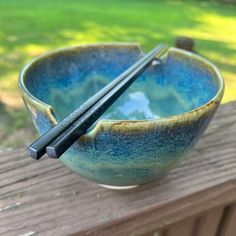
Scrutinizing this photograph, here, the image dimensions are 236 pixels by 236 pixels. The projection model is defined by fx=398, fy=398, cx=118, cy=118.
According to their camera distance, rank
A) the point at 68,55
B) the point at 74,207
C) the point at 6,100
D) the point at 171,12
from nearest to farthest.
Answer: the point at 74,207, the point at 68,55, the point at 6,100, the point at 171,12

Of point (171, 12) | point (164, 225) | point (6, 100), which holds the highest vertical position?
point (164, 225)

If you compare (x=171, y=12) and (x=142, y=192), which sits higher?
(x=142, y=192)

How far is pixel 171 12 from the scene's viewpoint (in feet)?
14.2

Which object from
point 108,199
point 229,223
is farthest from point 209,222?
point 108,199

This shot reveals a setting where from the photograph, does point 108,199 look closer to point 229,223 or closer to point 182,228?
point 182,228

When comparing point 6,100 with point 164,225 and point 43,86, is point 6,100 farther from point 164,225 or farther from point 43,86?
point 164,225

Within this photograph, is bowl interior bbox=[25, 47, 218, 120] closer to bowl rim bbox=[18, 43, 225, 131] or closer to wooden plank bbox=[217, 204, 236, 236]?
bowl rim bbox=[18, 43, 225, 131]

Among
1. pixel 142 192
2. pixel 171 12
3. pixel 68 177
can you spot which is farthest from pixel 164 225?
pixel 171 12

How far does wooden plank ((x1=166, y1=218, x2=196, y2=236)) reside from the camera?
628 mm

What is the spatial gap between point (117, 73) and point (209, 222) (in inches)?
12.1

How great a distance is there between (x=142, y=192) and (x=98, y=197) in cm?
6

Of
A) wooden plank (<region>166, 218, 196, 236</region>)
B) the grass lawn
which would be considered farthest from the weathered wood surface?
the grass lawn

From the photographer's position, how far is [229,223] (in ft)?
2.33

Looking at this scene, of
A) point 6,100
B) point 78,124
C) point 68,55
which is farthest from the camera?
point 6,100
